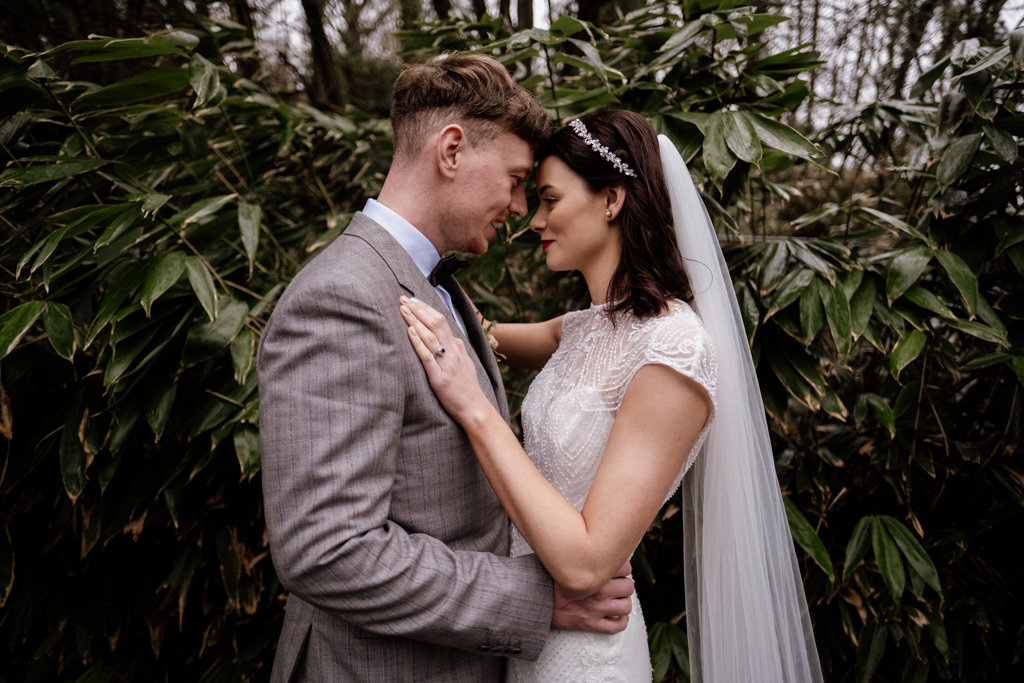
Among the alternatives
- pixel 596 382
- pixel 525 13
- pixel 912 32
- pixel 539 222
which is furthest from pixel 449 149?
pixel 912 32

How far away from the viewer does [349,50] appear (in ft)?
15.7

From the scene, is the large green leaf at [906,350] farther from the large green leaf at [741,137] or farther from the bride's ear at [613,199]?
the bride's ear at [613,199]

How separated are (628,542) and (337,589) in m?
0.53

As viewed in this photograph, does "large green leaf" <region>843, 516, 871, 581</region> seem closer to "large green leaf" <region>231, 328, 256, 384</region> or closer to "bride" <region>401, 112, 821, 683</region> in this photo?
"bride" <region>401, 112, 821, 683</region>

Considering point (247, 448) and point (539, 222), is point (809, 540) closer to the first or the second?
point (539, 222)

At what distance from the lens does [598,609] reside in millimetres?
1206

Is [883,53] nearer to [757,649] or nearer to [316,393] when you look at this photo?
[757,649]

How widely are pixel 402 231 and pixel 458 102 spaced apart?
0.97 ft

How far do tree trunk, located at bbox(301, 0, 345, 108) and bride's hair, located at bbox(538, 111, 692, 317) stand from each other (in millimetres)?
2339

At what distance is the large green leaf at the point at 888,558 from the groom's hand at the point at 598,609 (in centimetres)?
100

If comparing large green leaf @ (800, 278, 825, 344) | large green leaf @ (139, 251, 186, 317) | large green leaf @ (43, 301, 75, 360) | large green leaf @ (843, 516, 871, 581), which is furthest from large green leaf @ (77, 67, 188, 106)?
large green leaf @ (843, 516, 871, 581)

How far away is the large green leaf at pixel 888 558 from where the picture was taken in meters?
1.75

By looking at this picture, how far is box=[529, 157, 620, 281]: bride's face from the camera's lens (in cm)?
147

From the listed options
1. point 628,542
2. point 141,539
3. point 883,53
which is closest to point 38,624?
point 141,539
